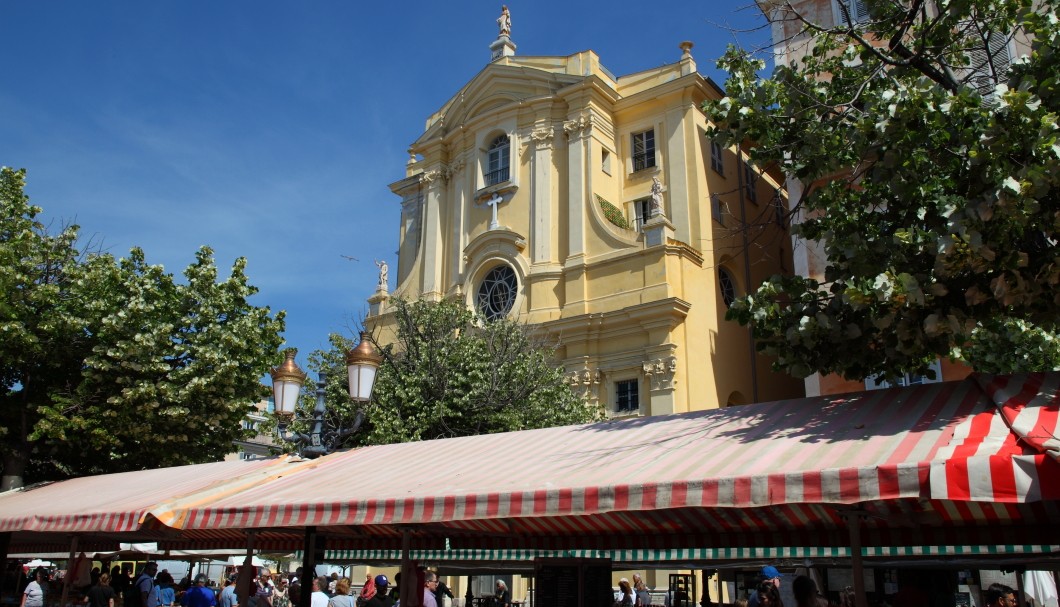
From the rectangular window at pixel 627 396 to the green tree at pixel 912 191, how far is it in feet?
52.2

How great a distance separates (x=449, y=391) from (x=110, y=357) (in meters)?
6.78

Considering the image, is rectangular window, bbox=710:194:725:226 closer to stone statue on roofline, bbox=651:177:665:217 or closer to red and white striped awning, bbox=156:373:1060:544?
stone statue on roofline, bbox=651:177:665:217

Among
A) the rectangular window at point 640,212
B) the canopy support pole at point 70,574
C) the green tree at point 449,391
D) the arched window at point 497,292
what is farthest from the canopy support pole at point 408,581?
the rectangular window at point 640,212

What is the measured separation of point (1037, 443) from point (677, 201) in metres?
22.7

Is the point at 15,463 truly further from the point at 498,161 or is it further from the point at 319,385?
the point at 498,161

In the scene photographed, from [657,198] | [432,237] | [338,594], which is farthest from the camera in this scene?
[432,237]

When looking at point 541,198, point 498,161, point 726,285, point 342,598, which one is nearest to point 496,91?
point 498,161

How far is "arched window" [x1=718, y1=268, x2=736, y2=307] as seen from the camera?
2728cm

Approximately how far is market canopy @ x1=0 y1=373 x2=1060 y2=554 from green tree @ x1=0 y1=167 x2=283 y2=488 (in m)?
7.45

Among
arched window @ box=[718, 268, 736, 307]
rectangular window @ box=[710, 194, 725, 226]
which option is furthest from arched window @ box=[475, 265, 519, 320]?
rectangular window @ box=[710, 194, 725, 226]

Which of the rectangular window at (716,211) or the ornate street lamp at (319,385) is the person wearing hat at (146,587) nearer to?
the ornate street lamp at (319,385)

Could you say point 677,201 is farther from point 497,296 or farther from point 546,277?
point 497,296

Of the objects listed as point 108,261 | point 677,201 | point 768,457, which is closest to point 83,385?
point 108,261

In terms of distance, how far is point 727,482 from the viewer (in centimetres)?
519
